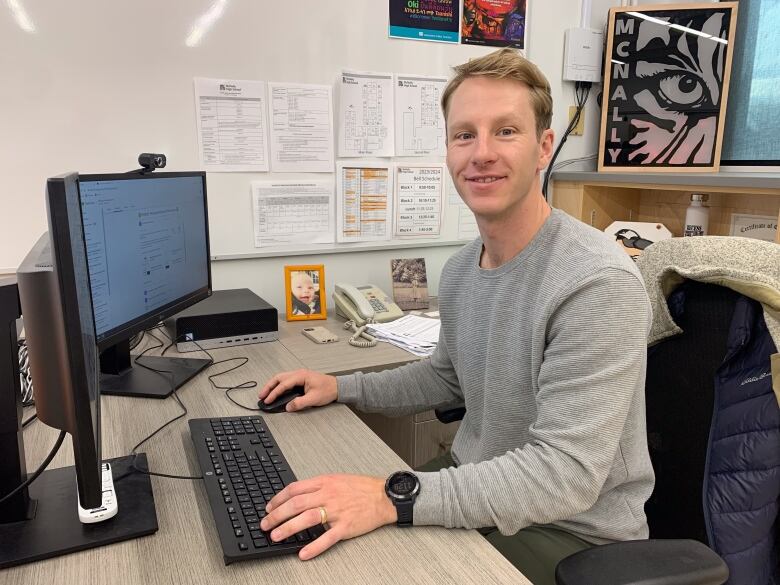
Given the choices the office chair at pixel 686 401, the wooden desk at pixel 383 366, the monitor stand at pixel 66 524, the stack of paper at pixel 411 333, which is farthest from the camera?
the stack of paper at pixel 411 333

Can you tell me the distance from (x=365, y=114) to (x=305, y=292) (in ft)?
2.18

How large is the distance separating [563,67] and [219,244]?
152cm

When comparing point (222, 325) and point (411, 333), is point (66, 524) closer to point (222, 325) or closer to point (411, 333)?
point (222, 325)

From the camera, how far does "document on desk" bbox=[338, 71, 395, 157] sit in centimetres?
206

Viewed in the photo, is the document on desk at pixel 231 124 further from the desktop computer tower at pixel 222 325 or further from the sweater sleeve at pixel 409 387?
the sweater sleeve at pixel 409 387

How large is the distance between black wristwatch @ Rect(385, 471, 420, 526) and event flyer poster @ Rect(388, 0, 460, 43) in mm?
1694

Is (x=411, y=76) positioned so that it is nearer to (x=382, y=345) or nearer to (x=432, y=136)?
(x=432, y=136)

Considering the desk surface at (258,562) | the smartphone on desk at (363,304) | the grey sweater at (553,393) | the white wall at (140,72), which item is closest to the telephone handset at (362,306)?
the smartphone on desk at (363,304)

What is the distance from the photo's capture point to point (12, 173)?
1.70 metres

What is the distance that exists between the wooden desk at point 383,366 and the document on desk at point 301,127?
57cm

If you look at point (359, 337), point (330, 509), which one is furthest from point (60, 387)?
point (359, 337)

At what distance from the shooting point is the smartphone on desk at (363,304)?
194 cm

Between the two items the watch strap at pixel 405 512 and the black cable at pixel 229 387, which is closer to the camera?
the watch strap at pixel 405 512

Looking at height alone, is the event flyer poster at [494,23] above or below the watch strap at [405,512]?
above
